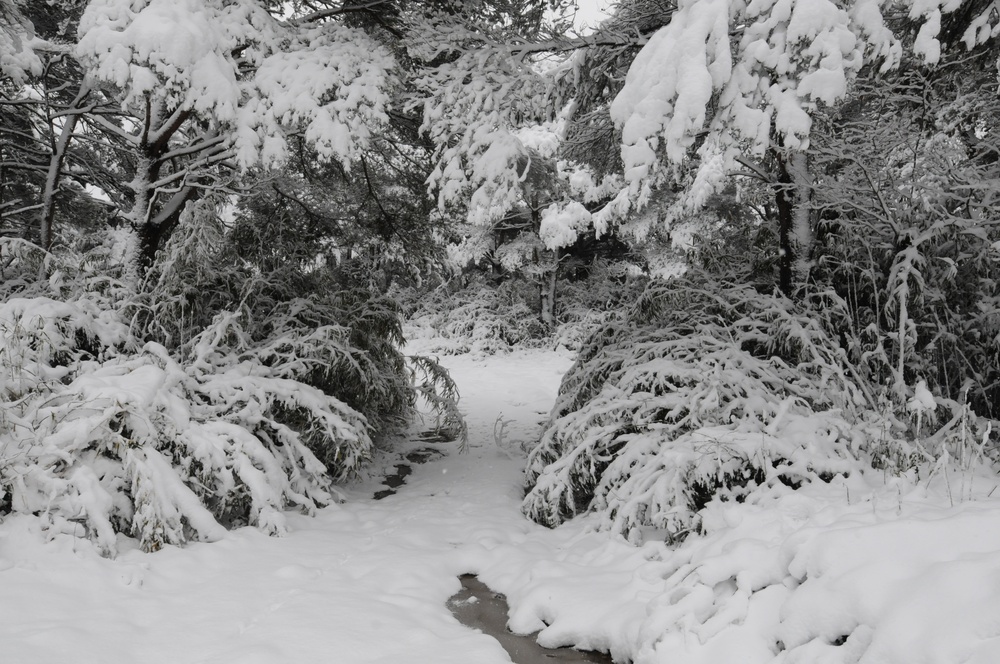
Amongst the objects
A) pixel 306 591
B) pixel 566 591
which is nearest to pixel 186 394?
pixel 306 591

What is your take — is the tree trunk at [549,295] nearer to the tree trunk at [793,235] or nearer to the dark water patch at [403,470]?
the dark water patch at [403,470]

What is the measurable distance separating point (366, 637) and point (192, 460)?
6.37ft

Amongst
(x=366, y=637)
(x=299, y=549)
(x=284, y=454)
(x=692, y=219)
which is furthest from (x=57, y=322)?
(x=692, y=219)

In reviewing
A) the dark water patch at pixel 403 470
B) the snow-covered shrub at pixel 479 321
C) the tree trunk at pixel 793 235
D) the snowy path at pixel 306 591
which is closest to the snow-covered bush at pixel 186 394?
the snowy path at pixel 306 591

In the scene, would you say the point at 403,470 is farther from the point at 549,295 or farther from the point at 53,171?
the point at 549,295

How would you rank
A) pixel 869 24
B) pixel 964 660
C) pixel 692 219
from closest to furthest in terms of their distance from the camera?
pixel 964 660, pixel 869 24, pixel 692 219

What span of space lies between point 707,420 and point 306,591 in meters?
2.68

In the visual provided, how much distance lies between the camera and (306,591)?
313 centimetres

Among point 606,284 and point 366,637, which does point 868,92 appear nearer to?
point 366,637

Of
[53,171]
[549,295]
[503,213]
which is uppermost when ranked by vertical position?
[53,171]

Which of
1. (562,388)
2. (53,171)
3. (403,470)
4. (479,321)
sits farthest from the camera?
(479,321)

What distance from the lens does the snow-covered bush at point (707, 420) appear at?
3.52 meters

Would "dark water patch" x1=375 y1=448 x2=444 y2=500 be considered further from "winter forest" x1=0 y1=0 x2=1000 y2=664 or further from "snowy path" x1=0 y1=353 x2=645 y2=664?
"snowy path" x1=0 y1=353 x2=645 y2=664

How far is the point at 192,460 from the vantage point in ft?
12.8
